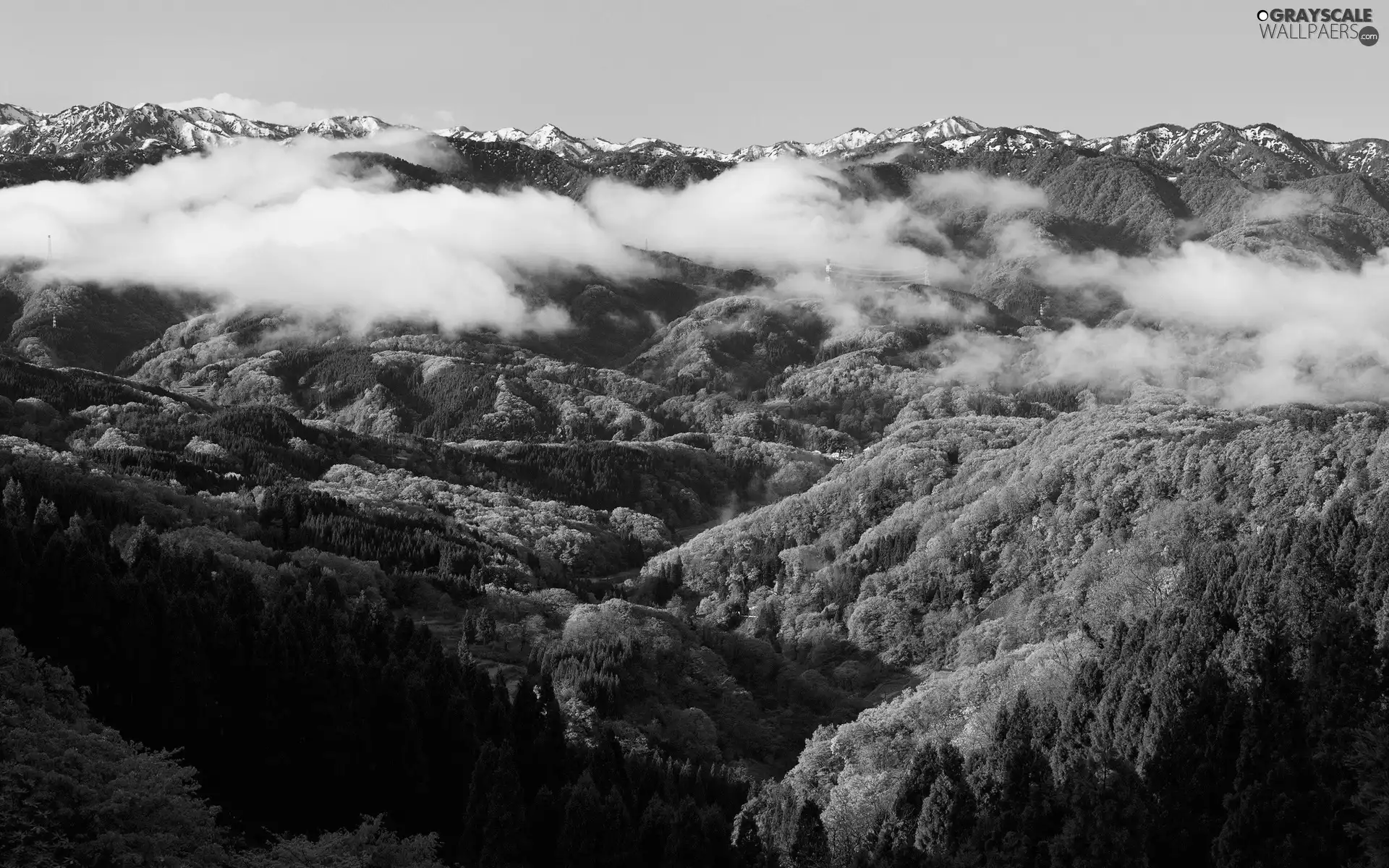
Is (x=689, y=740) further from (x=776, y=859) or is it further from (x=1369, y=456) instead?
(x=1369, y=456)

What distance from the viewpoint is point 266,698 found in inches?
4003

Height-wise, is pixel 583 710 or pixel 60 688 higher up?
pixel 60 688

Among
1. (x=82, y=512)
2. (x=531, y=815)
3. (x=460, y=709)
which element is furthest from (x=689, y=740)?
(x=82, y=512)

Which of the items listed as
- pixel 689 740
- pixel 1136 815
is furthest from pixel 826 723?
pixel 1136 815

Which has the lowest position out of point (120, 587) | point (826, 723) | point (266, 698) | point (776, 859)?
point (826, 723)

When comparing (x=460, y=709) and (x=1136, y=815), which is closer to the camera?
(x=1136, y=815)

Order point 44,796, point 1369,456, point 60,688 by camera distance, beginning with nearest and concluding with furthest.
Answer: point 44,796, point 60,688, point 1369,456

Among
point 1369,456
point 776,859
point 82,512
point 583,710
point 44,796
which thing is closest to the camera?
point 44,796

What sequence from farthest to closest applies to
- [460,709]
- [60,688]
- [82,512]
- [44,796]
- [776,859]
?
[82,512]
[460,709]
[776,859]
[60,688]
[44,796]

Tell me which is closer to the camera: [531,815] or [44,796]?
[44,796]

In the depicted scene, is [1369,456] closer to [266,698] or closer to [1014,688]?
[1014,688]

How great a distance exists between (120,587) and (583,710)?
193 ft

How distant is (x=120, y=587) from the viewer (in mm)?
101250

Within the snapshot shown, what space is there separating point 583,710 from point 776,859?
53.0m
